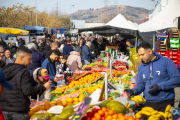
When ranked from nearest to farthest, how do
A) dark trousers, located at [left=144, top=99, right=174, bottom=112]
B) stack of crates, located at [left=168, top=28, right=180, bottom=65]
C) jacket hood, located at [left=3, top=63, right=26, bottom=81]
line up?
1. jacket hood, located at [left=3, top=63, right=26, bottom=81]
2. dark trousers, located at [left=144, top=99, right=174, bottom=112]
3. stack of crates, located at [left=168, top=28, right=180, bottom=65]

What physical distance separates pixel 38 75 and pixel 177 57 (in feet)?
23.1

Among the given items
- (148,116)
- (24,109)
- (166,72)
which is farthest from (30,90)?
(166,72)

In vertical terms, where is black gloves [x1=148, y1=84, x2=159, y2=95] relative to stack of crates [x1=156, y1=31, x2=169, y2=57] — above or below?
below

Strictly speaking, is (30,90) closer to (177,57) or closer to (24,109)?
(24,109)

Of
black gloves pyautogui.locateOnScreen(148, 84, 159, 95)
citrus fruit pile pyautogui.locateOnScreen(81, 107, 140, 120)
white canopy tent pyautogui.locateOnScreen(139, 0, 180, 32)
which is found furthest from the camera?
white canopy tent pyautogui.locateOnScreen(139, 0, 180, 32)

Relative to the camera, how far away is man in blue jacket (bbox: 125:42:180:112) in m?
3.28

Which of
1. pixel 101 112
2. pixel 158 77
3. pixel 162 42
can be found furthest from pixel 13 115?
pixel 162 42

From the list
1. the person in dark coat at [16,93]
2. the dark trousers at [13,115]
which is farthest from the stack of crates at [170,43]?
the dark trousers at [13,115]

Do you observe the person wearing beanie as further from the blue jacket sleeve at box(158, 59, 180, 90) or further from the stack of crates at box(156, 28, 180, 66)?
the blue jacket sleeve at box(158, 59, 180, 90)

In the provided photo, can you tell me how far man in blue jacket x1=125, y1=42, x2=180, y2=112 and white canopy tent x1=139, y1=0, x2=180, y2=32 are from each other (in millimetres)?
11295

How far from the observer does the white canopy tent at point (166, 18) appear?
45.4ft

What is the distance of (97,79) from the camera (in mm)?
5801

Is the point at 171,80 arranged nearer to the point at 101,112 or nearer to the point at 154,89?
the point at 154,89

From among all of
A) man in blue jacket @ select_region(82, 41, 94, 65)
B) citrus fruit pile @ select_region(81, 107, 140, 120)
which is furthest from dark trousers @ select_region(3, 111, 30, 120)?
man in blue jacket @ select_region(82, 41, 94, 65)
